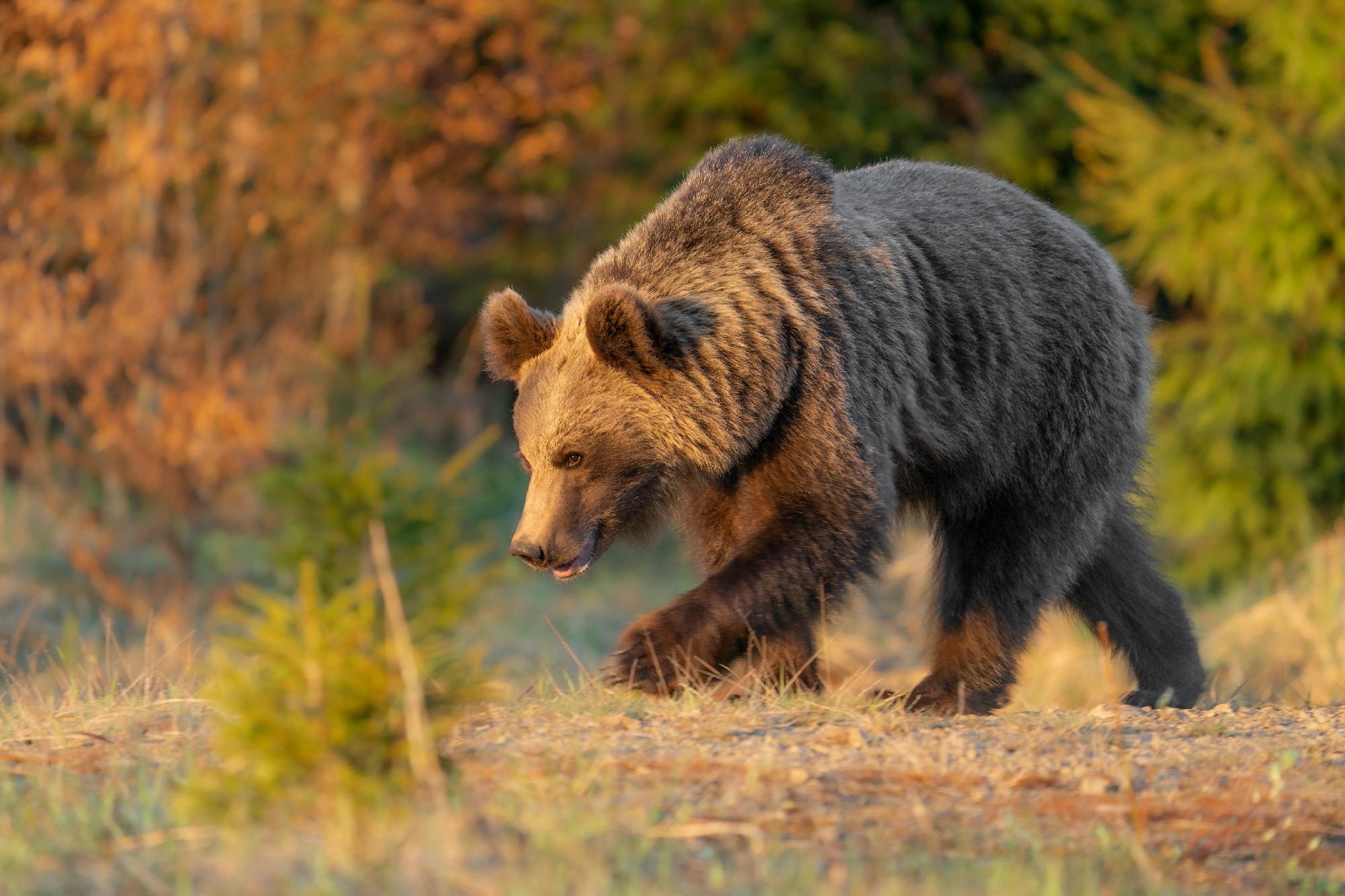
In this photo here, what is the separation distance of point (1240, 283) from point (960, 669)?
6.07 m

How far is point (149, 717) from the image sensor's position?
450 centimetres

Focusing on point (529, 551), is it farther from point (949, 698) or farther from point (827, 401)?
point (949, 698)

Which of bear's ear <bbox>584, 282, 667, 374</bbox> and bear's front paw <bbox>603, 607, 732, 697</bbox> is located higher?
bear's ear <bbox>584, 282, 667, 374</bbox>

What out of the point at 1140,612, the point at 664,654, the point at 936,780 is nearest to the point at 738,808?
the point at 936,780

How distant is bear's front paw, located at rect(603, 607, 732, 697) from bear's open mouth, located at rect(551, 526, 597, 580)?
52cm

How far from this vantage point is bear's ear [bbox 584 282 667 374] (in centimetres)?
521

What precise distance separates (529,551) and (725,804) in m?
1.97

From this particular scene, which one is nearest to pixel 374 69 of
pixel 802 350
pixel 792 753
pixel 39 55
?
pixel 39 55

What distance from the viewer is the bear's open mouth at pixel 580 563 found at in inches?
215

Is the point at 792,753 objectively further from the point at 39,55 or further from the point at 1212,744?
the point at 39,55

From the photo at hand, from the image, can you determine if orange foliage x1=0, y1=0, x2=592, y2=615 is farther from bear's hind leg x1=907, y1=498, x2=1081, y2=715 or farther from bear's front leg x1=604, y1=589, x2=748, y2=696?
bear's front leg x1=604, y1=589, x2=748, y2=696

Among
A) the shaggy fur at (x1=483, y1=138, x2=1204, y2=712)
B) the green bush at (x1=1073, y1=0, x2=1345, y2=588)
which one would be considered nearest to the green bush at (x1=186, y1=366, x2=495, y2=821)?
the shaggy fur at (x1=483, y1=138, x2=1204, y2=712)

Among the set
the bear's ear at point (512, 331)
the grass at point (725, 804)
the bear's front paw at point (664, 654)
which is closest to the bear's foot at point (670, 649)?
the bear's front paw at point (664, 654)

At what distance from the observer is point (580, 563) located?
216 inches
